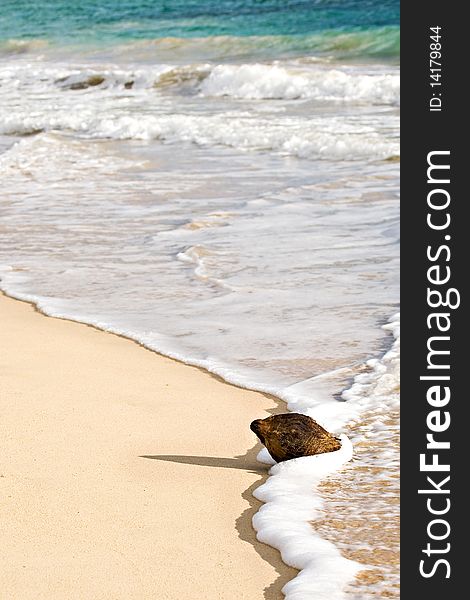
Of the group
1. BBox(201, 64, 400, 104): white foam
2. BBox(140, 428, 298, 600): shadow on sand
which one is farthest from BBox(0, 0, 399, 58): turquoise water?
BBox(140, 428, 298, 600): shadow on sand

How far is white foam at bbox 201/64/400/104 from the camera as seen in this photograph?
19.4 meters

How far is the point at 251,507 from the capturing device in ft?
12.5

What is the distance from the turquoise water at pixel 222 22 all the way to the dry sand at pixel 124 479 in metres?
21.0

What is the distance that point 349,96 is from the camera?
769 inches

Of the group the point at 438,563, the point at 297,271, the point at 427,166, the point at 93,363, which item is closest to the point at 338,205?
the point at 297,271

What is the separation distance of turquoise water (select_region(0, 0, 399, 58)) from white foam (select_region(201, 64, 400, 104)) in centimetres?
436

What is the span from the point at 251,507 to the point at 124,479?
0.48 metres

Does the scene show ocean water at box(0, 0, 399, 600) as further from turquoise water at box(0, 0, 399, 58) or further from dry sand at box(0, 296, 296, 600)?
turquoise water at box(0, 0, 399, 58)

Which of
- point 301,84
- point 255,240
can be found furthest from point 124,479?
point 301,84

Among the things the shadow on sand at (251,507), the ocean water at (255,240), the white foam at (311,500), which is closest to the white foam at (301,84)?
the ocean water at (255,240)

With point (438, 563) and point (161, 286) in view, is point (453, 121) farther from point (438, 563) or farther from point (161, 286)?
point (161, 286)

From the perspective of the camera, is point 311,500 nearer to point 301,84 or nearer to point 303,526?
point 303,526

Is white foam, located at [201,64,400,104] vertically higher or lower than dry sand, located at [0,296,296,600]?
lower

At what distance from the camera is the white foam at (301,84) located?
63.7 ft
